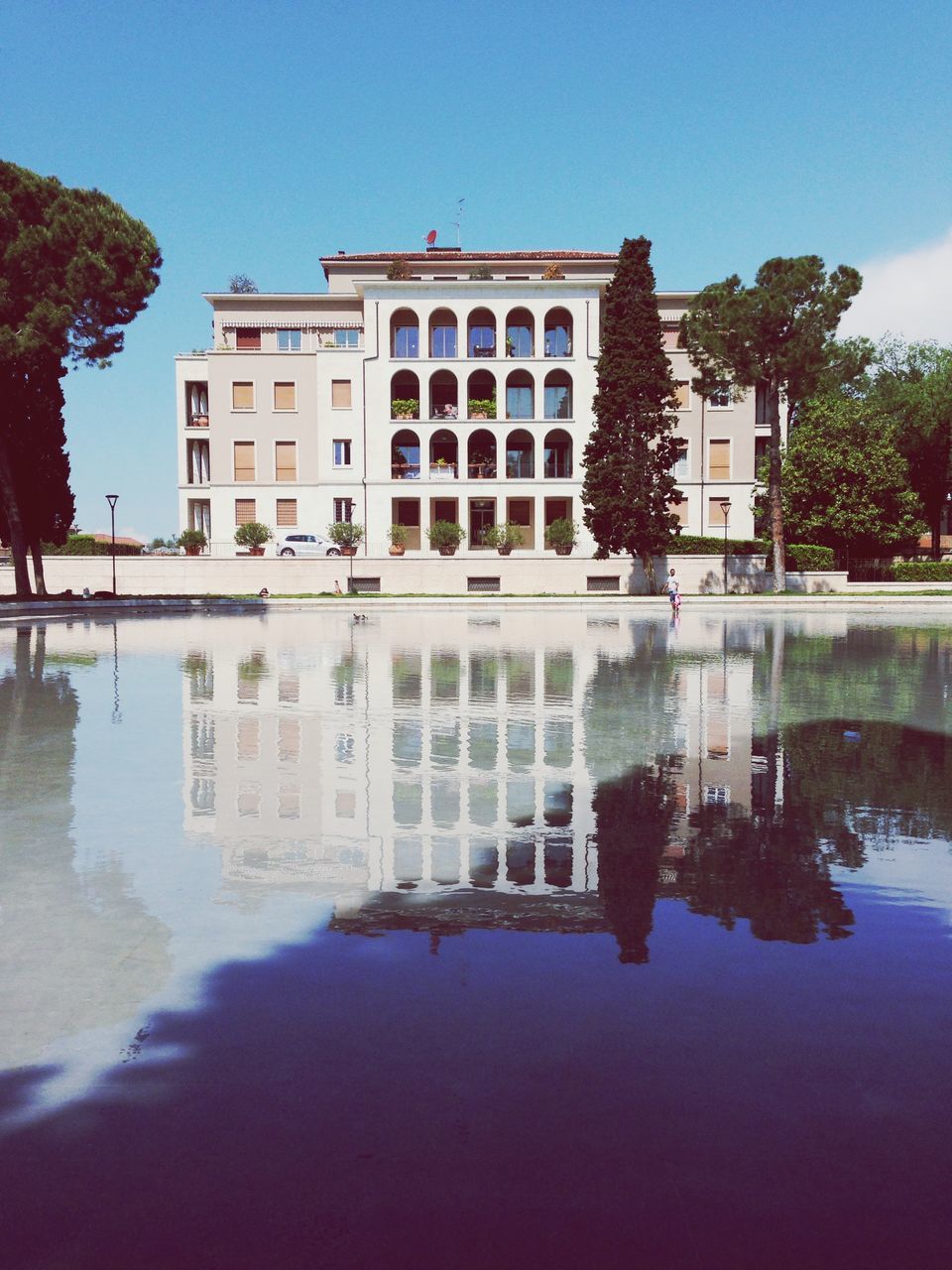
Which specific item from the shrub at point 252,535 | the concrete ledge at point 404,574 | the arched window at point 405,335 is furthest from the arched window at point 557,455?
the shrub at point 252,535

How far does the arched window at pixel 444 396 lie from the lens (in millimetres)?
50719

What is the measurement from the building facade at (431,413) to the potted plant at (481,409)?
0.07m

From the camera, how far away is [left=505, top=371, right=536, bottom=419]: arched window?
168ft

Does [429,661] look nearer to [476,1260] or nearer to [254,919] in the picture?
[254,919]

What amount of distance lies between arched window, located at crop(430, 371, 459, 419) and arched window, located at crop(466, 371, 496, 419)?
729mm

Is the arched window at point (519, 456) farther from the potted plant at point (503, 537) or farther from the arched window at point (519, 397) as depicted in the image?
the potted plant at point (503, 537)

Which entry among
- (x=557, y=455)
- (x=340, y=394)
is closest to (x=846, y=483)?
(x=557, y=455)

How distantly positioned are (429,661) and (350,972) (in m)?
12.9

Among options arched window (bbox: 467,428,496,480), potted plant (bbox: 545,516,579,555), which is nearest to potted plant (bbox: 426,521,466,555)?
potted plant (bbox: 545,516,579,555)

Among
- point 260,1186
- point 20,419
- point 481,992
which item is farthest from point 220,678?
point 20,419

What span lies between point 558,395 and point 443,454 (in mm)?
6964

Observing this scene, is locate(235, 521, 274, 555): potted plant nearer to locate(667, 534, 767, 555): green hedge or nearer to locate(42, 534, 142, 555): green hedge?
locate(42, 534, 142, 555): green hedge

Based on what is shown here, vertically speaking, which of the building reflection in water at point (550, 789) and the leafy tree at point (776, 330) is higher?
the leafy tree at point (776, 330)

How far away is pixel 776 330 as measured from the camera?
4009 centimetres
